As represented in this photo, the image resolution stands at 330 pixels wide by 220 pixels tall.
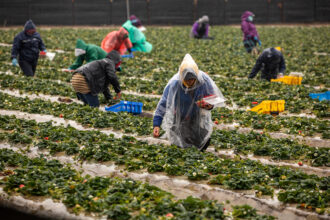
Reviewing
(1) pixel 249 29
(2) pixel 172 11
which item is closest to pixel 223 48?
(1) pixel 249 29

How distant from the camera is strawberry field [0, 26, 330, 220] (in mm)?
5523

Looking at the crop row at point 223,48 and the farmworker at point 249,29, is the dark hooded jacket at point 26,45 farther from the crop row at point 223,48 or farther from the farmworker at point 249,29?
the farmworker at point 249,29

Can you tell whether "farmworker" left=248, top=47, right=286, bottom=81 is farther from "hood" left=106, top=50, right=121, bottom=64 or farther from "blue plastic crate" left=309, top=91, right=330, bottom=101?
"hood" left=106, top=50, right=121, bottom=64

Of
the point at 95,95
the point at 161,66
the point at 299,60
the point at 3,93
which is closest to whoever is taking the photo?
the point at 95,95

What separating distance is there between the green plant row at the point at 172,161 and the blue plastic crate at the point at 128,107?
1.84 meters

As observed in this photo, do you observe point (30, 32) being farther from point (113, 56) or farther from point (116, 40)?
point (113, 56)

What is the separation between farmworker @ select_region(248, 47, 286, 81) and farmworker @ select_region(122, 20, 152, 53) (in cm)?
656

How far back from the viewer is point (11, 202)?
577cm

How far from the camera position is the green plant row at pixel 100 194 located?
521 centimetres

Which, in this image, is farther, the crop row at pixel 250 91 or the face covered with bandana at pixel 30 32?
the face covered with bandana at pixel 30 32

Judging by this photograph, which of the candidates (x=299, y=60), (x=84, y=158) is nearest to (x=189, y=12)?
(x=299, y=60)

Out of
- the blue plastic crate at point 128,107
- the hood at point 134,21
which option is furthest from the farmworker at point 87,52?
the hood at point 134,21

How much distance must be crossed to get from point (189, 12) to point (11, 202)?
30.4m

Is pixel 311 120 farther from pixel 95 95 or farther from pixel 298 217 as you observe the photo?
pixel 95 95
